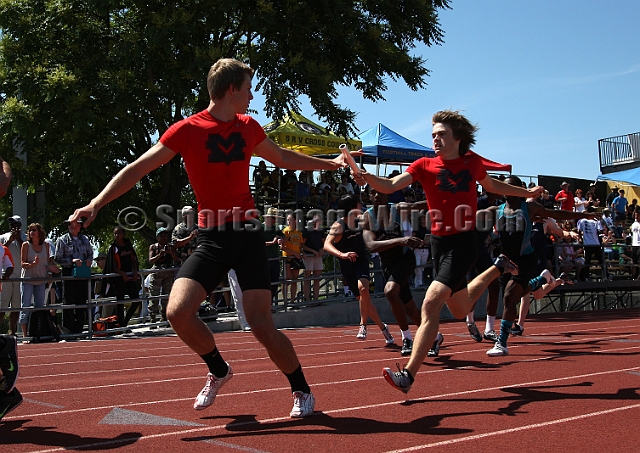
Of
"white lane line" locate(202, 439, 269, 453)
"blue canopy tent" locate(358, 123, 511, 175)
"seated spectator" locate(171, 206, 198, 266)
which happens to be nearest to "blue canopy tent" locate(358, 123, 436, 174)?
"blue canopy tent" locate(358, 123, 511, 175)

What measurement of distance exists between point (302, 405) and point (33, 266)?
965 cm

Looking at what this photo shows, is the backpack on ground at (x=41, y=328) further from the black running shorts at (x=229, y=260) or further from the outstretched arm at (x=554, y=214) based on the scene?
the black running shorts at (x=229, y=260)

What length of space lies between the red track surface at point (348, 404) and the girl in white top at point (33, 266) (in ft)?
10.6

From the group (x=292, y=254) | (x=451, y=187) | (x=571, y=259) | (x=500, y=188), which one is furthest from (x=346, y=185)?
(x=451, y=187)

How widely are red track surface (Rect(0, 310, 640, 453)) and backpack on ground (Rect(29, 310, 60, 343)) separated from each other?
3021 mm

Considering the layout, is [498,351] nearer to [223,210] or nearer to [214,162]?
[223,210]

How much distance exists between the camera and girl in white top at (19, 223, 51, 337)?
13516 mm

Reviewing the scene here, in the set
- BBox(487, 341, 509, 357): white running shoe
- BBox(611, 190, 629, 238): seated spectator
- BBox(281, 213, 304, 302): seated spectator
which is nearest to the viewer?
BBox(487, 341, 509, 357): white running shoe

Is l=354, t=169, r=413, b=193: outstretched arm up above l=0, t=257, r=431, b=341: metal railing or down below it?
above

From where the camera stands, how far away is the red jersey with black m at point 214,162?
527cm

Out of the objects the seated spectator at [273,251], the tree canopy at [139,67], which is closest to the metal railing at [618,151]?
the tree canopy at [139,67]

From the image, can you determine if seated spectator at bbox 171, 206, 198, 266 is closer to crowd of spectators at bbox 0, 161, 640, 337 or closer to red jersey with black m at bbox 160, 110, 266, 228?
crowd of spectators at bbox 0, 161, 640, 337

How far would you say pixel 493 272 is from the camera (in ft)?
27.1

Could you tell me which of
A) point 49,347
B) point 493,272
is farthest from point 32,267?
point 493,272
